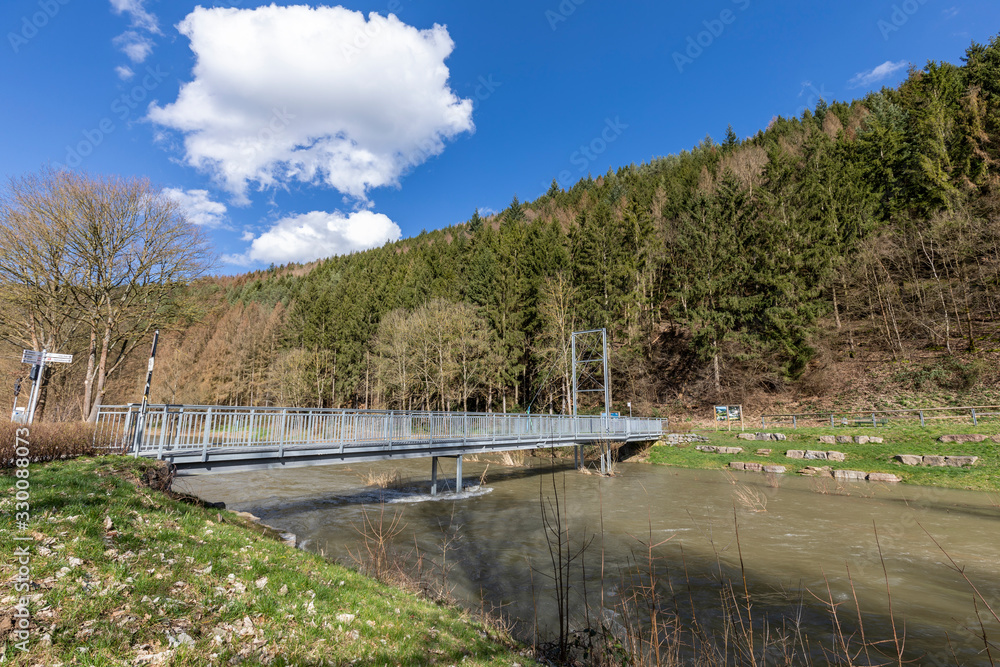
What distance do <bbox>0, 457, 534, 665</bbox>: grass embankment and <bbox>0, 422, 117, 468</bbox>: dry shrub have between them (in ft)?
4.84

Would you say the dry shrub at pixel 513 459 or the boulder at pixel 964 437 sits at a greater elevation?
the boulder at pixel 964 437

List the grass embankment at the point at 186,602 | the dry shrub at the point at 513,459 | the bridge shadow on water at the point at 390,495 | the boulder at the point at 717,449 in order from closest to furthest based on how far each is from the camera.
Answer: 1. the grass embankment at the point at 186,602
2. the bridge shadow on water at the point at 390,495
3. the boulder at the point at 717,449
4. the dry shrub at the point at 513,459

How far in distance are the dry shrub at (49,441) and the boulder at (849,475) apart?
2280cm

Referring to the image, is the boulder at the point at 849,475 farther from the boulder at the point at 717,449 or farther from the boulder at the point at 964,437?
the boulder at the point at 717,449

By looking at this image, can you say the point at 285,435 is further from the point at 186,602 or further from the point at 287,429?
the point at 186,602

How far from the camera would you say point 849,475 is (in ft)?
54.3

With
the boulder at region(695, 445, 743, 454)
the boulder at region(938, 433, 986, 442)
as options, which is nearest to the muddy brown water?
the boulder at region(938, 433, 986, 442)

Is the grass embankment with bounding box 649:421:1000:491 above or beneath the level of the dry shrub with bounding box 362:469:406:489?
above

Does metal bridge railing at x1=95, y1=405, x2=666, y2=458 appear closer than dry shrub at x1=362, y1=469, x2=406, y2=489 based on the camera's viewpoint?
Yes

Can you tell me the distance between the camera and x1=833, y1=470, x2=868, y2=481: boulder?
16.3 metres

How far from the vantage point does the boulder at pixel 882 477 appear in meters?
15.5

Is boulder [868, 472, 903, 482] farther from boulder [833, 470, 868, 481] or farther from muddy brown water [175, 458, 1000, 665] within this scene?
muddy brown water [175, 458, 1000, 665]

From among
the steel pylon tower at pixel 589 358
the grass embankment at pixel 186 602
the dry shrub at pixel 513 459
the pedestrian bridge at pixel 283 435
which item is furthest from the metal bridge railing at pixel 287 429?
the steel pylon tower at pixel 589 358

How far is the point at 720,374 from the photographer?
1175 inches
